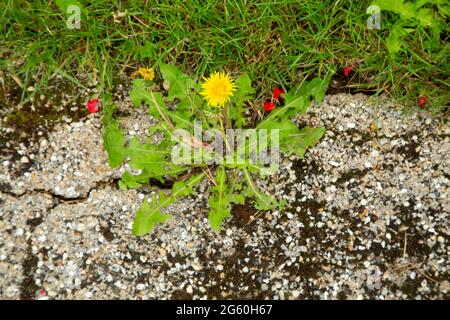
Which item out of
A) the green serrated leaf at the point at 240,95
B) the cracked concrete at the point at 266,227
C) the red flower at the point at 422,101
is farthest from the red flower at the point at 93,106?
the red flower at the point at 422,101

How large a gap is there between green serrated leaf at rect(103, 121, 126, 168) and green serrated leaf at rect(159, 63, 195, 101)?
38 cm

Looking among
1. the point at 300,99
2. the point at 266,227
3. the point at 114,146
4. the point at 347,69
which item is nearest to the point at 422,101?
the point at 347,69

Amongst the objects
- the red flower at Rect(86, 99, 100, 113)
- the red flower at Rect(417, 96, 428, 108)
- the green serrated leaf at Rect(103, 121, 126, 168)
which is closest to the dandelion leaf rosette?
the green serrated leaf at Rect(103, 121, 126, 168)

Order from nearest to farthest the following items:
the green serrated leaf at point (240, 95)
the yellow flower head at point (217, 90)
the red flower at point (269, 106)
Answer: the yellow flower head at point (217, 90), the green serrated leaf at point (240, 95), the red flower at point (269, 106)

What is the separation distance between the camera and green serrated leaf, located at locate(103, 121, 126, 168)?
2936mm

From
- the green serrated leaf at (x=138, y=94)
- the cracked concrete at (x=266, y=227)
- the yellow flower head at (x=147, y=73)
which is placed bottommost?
the cracked concrete at (x=266, y=227)

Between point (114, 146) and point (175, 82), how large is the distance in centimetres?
51

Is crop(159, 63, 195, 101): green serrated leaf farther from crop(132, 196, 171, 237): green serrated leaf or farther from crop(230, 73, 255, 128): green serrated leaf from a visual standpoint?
crop(132, 196, 171, 237): green serrated leaf

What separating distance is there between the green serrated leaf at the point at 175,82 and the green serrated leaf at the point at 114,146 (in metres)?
0.38

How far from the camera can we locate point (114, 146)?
2938 mm

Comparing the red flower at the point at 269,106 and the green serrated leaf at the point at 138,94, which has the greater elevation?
the green serrated leaf at the point at 138,94

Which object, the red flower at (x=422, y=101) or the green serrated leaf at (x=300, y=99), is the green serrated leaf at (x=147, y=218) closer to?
the green serrated leaf at (x=300, y=99)

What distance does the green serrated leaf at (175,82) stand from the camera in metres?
2.96

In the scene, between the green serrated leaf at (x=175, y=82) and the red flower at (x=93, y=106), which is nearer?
the green serrated leaf at (x=175, y=82)
